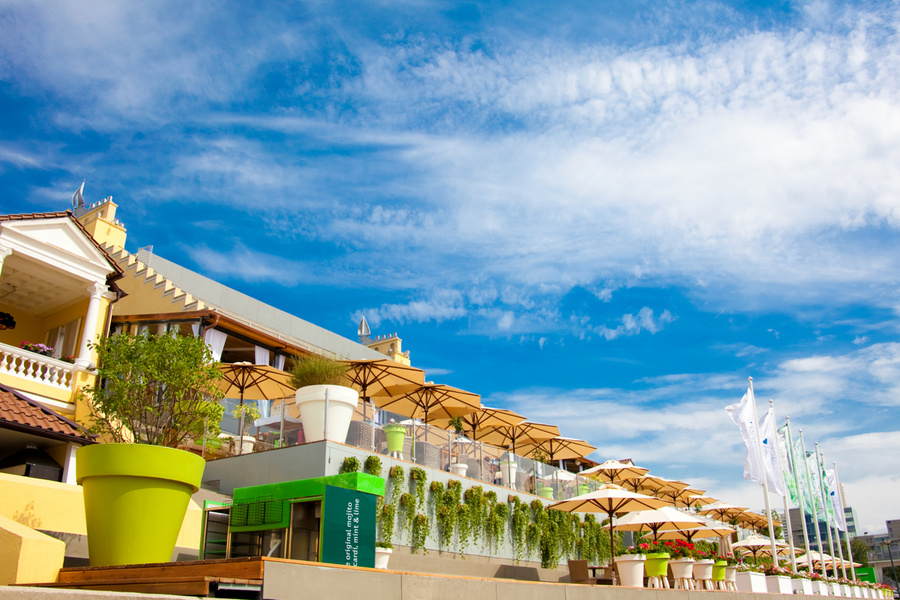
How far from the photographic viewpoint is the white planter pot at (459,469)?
47.4 feet

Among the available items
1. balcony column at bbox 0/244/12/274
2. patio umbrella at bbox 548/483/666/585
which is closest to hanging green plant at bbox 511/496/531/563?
patio umbrella at bbox 548/483/666/585

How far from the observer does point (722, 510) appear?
27.7 metres

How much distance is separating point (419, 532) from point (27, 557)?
7.72 m

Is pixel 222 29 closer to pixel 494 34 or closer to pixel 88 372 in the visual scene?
Answer: pixel 494 34

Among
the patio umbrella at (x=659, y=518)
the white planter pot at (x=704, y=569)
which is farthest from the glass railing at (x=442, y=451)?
the white planter pot at (x=704, y=569)

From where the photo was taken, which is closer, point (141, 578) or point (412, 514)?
point (141, 578)

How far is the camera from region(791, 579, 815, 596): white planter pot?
19672 mm

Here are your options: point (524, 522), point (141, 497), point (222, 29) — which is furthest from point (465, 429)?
point (141, 497)

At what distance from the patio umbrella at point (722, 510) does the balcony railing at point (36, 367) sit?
72.5ft

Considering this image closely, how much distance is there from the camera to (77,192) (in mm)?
28562

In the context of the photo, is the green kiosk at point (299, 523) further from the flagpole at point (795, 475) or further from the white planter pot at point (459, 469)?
the flagpole at point (795, 475)

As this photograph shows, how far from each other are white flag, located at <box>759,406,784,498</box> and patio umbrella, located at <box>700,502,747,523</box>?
90.8 inches

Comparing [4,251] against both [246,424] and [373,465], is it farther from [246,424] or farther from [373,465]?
[373,465]

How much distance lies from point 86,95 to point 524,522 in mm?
13325
